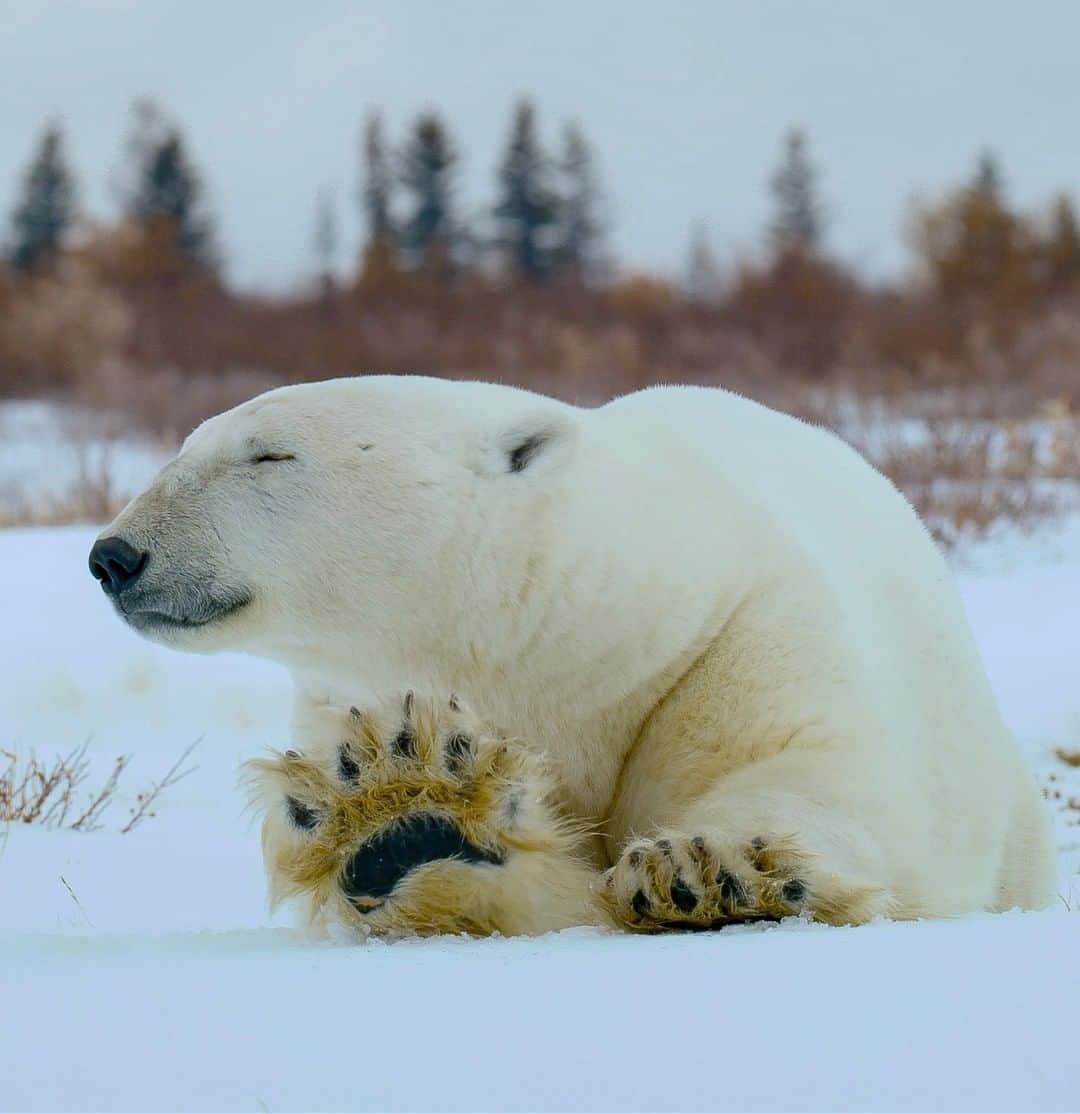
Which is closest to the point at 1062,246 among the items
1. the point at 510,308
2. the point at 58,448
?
the point at 510,308

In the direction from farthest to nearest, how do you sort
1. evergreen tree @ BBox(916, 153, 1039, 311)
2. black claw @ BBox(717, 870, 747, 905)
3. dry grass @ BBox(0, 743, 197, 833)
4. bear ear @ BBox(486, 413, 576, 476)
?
evergreen tree @ BBox(916, 153, 1039, 311), dry grass @ BBox(0, 743, 197, 833), bear ear @ BBox(486, 413, 576, 476), black claw @ BBox(717, 870, 747, 905)

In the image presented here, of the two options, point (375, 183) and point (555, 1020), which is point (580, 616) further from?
point (375, 183)

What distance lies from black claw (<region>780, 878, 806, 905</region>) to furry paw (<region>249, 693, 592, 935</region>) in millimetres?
304

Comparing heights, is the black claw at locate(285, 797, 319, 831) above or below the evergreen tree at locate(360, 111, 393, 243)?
below

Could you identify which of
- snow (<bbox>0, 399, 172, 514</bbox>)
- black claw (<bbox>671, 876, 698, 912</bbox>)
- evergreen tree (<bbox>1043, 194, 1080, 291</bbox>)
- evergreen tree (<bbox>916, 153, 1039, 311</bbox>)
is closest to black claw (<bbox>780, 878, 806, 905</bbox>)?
black claw (<bbox>671, 876, 698, 912</bbox>)

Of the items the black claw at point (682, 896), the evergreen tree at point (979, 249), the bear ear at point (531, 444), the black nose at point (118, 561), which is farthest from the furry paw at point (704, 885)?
the evergreen tree at point (979, 249)

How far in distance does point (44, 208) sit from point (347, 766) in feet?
75.8

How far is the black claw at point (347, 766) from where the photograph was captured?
5.59 feet

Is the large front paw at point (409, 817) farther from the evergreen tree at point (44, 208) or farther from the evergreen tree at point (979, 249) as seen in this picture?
the evergreen tree at point (44, 208)

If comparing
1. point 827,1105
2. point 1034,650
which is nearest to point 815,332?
point 1034,650

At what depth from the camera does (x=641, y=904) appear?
1.65m

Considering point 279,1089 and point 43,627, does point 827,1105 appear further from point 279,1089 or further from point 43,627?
point 43,627

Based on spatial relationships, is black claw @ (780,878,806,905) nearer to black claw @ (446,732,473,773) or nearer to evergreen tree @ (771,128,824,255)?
black claw @ (446,732,473,773)

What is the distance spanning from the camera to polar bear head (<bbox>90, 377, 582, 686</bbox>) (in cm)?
209
